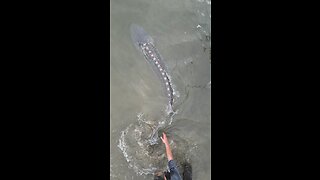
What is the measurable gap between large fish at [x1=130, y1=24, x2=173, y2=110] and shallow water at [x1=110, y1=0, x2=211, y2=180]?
0.12ft

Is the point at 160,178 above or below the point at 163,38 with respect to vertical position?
below

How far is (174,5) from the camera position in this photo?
3.71 metres

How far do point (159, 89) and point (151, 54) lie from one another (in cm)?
32

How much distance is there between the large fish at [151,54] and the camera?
11.9 ft

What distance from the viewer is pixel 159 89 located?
12.0ft

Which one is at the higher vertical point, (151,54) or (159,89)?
(151,54)

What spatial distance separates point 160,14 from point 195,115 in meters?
0.95

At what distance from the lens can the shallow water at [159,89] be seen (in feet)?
11.8

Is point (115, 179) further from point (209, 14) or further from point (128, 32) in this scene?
point (209, 14)

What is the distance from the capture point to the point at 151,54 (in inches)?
144

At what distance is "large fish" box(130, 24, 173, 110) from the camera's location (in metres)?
3.64

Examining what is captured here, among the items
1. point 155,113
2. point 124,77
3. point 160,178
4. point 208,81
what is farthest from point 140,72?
point 160,178

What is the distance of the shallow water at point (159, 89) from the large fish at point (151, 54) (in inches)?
1.5

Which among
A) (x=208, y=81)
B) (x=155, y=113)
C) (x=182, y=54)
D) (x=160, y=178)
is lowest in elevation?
(x=160, y=178)
